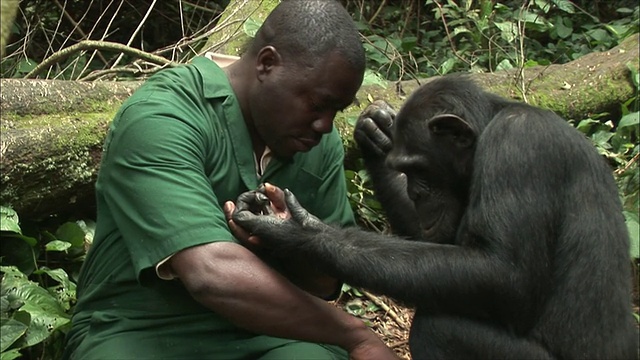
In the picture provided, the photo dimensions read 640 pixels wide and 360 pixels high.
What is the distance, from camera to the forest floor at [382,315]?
5929mm

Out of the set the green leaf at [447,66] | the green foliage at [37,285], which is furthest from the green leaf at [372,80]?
the green foliage at [37,285]

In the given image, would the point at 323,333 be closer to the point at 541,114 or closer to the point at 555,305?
the point at 555,305

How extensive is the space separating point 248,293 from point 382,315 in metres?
2.62

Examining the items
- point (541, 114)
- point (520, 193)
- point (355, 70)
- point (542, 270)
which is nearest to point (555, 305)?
point (542, 270)

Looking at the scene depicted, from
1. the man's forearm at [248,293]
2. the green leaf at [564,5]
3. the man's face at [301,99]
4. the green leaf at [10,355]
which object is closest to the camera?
the man's forearm at [248,293]

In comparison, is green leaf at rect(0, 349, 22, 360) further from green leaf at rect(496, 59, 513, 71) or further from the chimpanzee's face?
green leaf at rect(496, 59, 513, 71)

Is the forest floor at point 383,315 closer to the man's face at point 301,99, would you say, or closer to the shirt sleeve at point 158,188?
the man's face at point 301,99

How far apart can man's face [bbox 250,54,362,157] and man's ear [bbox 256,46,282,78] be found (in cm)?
2

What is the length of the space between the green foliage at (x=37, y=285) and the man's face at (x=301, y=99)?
4.92 ft

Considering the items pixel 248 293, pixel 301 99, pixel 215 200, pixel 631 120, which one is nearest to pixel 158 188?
pixel 215 200

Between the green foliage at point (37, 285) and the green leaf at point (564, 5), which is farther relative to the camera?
the green leaf at point (564, 5)

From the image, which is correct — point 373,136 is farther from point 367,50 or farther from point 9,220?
point 367,50

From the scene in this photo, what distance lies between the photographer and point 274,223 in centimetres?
382

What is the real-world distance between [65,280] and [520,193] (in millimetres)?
2708
